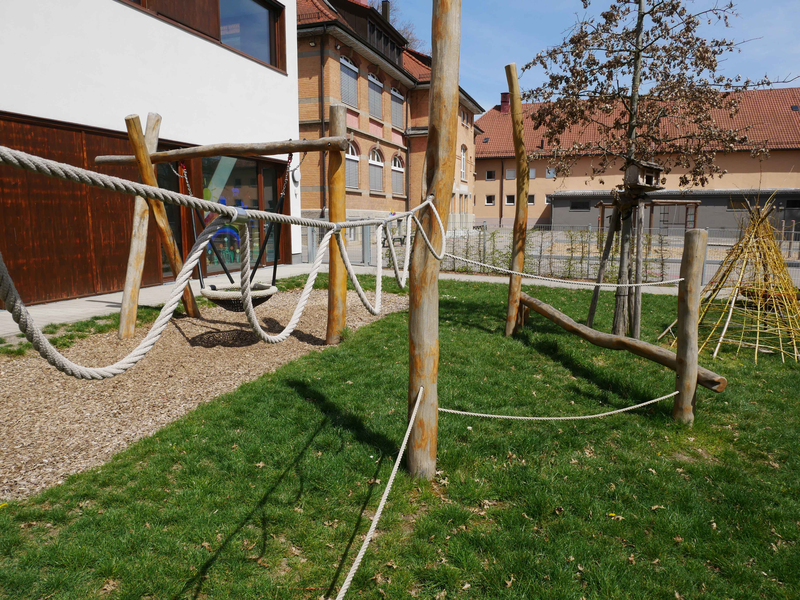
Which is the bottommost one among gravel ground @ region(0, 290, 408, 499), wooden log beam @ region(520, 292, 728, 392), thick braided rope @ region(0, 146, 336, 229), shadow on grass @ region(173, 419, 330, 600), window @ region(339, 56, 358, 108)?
shadow on grass @ region(173, 419, 330, 600)

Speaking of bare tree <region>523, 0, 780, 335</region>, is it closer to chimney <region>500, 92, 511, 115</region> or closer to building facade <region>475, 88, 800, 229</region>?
building facade <region>475, 88, 800, 229</region>

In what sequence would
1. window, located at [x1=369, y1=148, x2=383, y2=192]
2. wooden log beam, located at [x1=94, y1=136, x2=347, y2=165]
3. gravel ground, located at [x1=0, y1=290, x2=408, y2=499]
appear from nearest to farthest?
gravel ground, located at [x1=0, y1=290, x2=408, y2=499]
wooden log beam, located at [x1=94, y1=136, x2=347, y2=165]
window, located at [x1=369, y1=148, x2=383, y2=192]

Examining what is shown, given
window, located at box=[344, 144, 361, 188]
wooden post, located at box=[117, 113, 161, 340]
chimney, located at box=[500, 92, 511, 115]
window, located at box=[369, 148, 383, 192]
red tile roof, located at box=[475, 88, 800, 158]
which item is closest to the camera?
wooden post, located at box=[117, 113, 161, 340]

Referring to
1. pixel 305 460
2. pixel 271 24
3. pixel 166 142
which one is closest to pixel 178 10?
pixel 166 142

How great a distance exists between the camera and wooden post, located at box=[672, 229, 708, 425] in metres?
4.53

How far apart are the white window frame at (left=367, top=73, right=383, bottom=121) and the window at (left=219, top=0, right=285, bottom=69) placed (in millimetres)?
12249

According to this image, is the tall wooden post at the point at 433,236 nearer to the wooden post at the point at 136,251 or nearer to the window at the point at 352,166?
the wooden post at the point at 136,251

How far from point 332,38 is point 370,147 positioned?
5.82 meters

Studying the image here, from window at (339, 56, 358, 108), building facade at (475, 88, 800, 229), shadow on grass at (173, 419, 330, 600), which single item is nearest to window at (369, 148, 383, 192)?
window at (339, 56, 358, 108)

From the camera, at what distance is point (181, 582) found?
2.67m

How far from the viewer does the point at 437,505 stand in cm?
338

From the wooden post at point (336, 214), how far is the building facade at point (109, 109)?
255 centimetres

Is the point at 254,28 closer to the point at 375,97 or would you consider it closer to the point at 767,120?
the point at 375,97

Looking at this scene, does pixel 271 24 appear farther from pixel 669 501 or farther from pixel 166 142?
pixel 669 501
